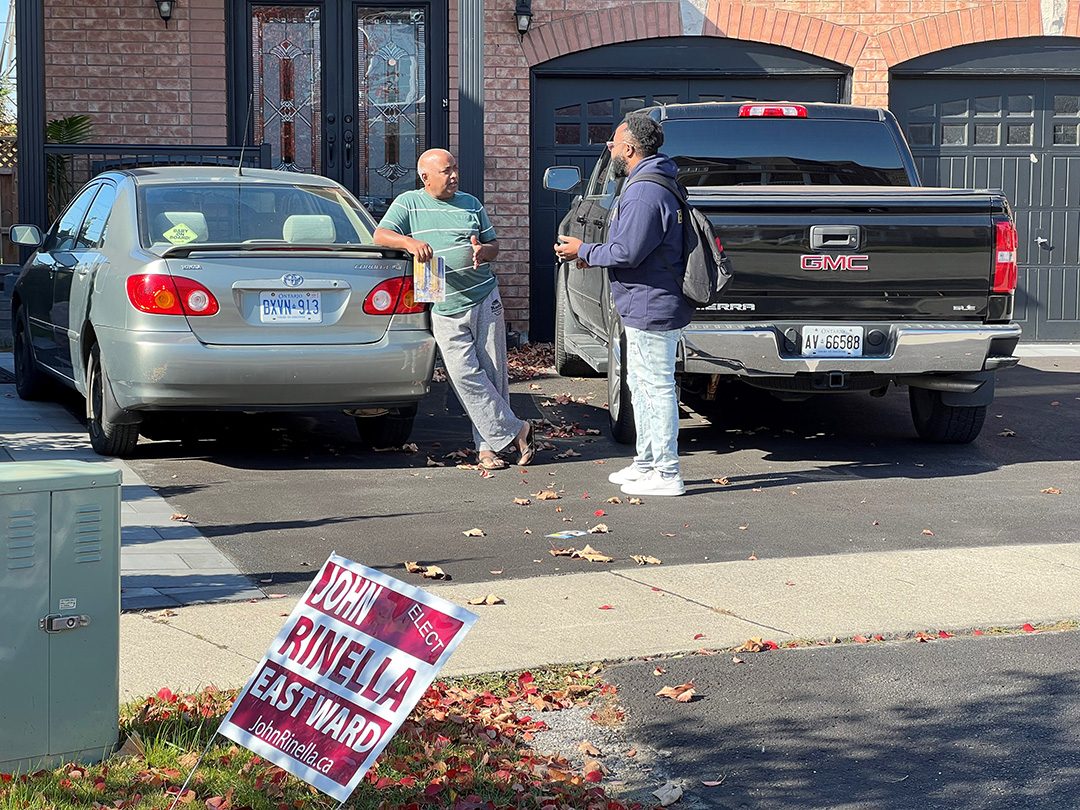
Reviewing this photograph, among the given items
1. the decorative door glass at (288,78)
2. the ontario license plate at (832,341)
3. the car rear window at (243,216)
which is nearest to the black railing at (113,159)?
the decorative door glass at (288,78)

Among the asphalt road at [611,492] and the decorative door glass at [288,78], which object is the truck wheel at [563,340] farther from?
the decorative door glass at [288,78]

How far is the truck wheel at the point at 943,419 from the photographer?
943 cm

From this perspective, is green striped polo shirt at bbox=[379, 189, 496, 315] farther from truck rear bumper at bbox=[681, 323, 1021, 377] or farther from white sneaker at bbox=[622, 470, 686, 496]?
white sneaker at bbox=[622, 470, 686, 496]

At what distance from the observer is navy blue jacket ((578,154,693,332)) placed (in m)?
7.70

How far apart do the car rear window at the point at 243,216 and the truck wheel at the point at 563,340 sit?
2.27m

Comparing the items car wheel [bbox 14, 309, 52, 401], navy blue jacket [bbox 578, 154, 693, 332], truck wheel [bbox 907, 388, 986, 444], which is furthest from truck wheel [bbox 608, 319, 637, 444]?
car wheel [bbox 14, 309, 52, 401]

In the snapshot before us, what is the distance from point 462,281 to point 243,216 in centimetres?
129

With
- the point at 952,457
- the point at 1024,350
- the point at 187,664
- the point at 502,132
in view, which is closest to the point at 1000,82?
the point at 1024,350

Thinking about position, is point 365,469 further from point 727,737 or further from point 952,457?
point 727,737

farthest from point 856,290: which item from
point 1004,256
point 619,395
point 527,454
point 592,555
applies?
point 592,555

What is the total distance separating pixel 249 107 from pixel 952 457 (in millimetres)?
8164

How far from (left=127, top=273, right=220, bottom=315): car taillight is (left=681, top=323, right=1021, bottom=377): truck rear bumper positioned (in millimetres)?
2475

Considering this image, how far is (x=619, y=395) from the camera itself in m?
9.30

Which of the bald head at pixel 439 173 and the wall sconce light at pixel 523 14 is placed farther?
the wall sconce light at pixel 523 14
